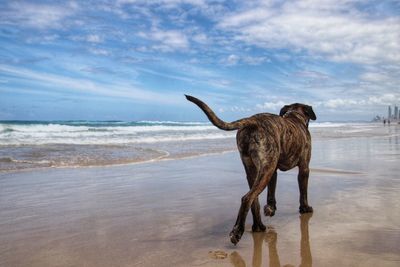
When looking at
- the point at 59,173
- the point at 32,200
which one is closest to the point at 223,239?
the point at 32,200

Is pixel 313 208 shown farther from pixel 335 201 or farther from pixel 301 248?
pixel 301 248

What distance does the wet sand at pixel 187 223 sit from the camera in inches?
143

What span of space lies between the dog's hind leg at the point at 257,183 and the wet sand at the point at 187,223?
0.20 meters

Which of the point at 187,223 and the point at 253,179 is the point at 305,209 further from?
the point at 187,223

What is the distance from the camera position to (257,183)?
397 centimetres

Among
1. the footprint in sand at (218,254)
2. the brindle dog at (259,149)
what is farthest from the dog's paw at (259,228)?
the footprint in sand at (218,254)

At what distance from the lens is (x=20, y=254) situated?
381cm

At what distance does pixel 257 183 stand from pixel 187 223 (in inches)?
53.2

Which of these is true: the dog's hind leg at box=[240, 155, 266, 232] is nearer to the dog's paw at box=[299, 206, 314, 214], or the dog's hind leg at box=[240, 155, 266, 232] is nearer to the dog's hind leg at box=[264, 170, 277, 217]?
the dog's hind leg at box=[264, 170, 277, 217]

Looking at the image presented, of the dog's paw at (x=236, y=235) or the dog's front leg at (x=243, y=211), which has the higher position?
the dog's front leg at (x=243, y=211)

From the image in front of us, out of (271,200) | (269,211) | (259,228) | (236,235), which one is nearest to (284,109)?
(271,200)

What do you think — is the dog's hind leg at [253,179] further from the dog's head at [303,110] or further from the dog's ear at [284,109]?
the dog's ear at [284,109]

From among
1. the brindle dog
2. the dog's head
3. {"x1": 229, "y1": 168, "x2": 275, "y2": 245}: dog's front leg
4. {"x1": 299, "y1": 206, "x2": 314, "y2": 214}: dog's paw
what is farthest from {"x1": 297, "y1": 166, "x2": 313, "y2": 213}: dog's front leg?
{"x1": 229, "y1": 168, "x2": 275, "y2": 245}: dog's front leg

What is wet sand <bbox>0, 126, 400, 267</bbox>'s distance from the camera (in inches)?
143
